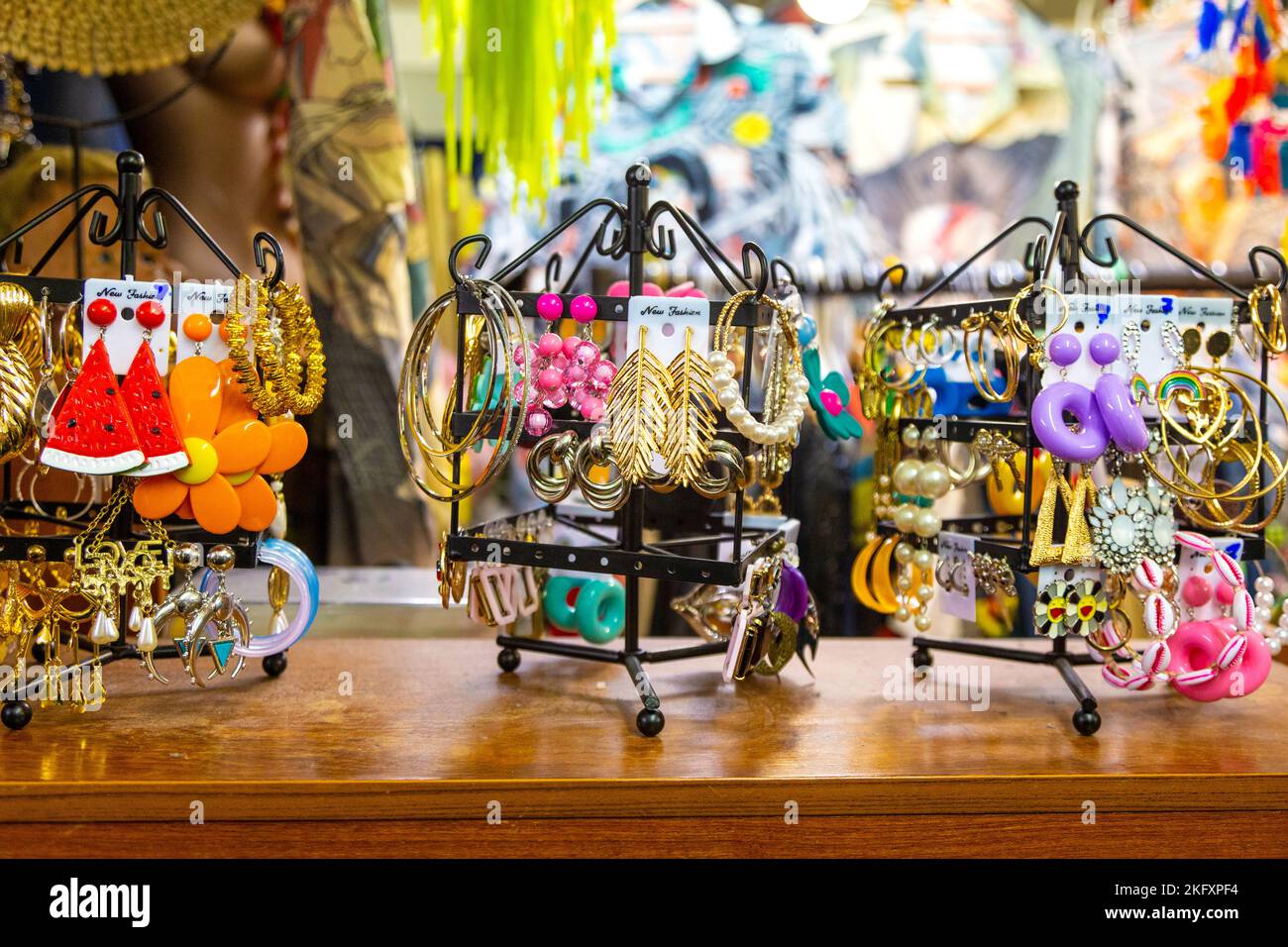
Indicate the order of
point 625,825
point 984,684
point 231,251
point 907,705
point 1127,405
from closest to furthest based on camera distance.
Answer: point 625,825 < point 1127,405 < point 907,705 < point 984,684 < point 231,251

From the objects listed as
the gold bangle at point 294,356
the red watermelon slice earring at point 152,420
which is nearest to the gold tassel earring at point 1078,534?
the gold bangle at point 294,356

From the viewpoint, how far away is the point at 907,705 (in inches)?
58.6

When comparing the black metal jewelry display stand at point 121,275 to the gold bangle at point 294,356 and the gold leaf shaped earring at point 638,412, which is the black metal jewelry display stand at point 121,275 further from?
the gold leaf shaped earring at point 638,412

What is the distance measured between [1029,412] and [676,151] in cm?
153

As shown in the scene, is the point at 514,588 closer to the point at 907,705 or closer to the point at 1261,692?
the point at 907,705

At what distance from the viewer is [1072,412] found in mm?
1350

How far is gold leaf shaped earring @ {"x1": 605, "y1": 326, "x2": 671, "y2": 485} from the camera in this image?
1.29 metres

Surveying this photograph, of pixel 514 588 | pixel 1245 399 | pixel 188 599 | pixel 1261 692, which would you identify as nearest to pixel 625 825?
pixel 514 588

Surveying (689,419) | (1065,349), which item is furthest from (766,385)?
(1065,349)

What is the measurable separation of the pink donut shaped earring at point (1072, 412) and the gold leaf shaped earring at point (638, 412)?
0.45m

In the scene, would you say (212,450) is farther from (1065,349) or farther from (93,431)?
(1065,349)

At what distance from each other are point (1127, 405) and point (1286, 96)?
4.36ft

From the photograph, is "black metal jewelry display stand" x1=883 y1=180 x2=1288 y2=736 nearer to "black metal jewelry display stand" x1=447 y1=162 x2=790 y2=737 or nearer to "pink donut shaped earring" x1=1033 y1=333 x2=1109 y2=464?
"pink donut shaped earring" x1=1033 y1=333 x2=1109 y2=464

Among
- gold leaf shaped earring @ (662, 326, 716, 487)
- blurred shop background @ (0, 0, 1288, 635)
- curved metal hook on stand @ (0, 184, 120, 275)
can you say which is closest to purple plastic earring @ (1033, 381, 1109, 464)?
gold leaf shaped earring @ (662, 326, 716, 487)
